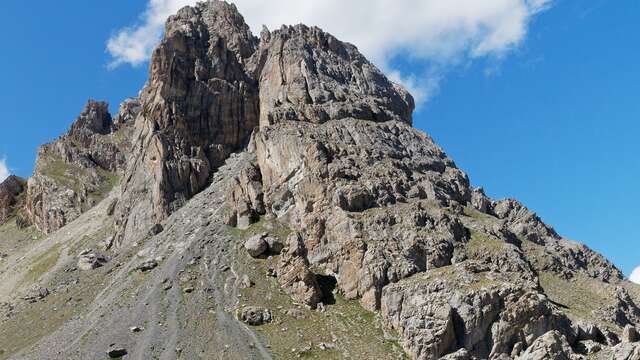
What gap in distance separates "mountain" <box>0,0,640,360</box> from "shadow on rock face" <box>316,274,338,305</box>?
0.45 metres

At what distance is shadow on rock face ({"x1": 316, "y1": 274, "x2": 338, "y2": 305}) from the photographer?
116 meters

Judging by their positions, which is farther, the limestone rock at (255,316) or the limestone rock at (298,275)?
the limestone rock at (298,275)

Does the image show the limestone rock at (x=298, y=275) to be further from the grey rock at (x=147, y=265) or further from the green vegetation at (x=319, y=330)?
the grey rock at (x=147, y=265)

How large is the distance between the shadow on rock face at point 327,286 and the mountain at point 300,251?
17.8 inches

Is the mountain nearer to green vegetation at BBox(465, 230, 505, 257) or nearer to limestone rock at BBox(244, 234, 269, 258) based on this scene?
limestone rock at BBox(244, 234, 269, 258)

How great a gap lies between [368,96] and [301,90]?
18.1 m

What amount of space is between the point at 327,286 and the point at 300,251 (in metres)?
8.40

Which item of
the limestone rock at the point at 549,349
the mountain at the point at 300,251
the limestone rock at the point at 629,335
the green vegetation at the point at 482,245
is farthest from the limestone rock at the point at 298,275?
the limestone rock at the point at 629,335

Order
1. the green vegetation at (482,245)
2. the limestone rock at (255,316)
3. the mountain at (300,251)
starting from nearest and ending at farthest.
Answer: the mountain at (300,251), the limestone rock at (255,316), the green vegetation at (482,245)

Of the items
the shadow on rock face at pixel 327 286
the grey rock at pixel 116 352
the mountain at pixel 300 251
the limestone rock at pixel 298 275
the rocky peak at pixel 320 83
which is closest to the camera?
the mountain at pixel 300 251

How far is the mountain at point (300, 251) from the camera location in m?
103

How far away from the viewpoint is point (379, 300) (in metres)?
112

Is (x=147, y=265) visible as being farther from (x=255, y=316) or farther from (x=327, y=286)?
(x=327, y=286)

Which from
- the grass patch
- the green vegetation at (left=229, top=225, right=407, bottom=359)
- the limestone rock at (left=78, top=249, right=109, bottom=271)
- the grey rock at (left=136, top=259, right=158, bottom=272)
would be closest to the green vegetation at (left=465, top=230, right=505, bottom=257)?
the green vegetation at (left=229, top=225, right=407, bottom=359)
